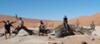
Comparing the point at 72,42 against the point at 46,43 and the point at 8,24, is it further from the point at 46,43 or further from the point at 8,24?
the point at 8,24

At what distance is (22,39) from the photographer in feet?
72.6

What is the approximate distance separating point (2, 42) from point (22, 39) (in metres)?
1.51

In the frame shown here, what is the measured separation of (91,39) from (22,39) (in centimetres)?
516

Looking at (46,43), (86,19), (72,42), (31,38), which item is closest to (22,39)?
(31,38)

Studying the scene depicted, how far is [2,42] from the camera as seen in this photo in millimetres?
22266

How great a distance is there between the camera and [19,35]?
24172 millimetres

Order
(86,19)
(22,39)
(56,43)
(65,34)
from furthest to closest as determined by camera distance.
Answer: (86,19)
(65,34)
(22,39)
(56,43)

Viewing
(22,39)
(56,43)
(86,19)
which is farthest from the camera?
(86,19)

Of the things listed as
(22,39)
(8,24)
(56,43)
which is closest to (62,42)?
(56,43)

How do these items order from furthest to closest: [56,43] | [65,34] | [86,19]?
[86,19] < [65,34] < [56,43]

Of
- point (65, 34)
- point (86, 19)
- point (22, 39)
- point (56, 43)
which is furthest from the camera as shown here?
point (86, 19)

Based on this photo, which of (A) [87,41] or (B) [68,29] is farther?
(B) [68,29]

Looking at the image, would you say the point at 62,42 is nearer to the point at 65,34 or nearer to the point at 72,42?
the point at 72,42

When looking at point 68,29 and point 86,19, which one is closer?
point 68,29
